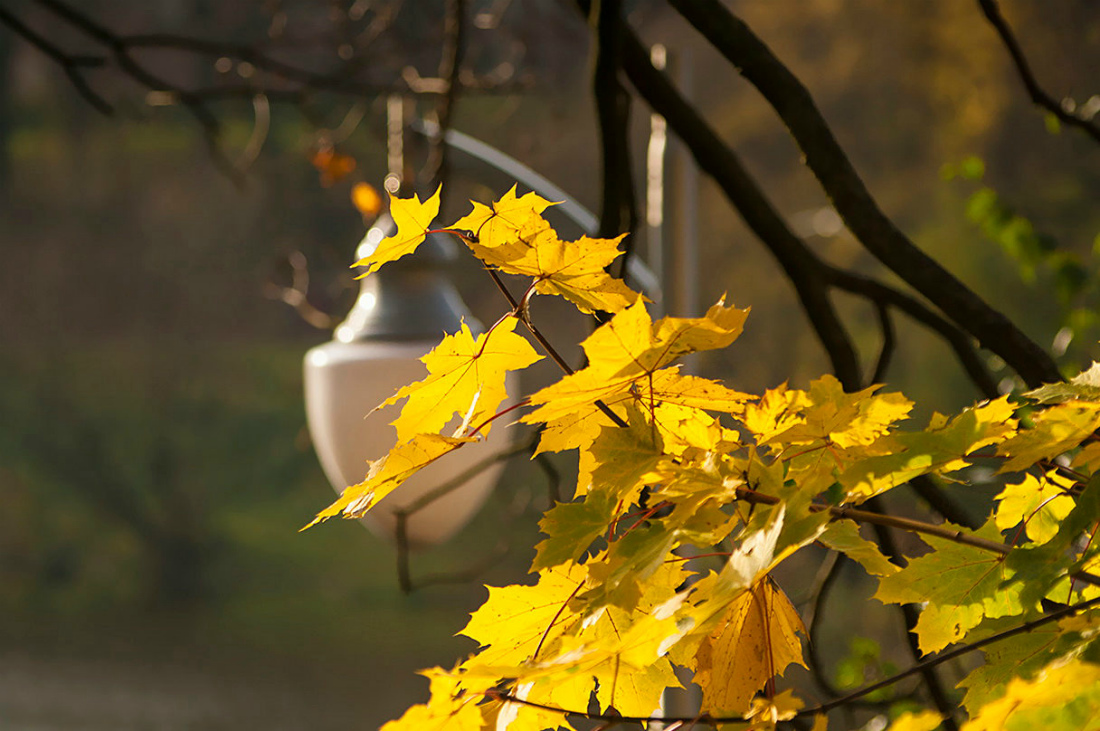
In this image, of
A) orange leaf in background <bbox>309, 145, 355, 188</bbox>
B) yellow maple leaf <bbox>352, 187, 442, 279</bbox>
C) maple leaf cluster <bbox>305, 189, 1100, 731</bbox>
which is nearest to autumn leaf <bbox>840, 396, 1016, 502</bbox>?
maple leaf cluster <bbox>305, 189, 1100, 731</bbox>

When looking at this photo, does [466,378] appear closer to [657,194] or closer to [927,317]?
[927,317]

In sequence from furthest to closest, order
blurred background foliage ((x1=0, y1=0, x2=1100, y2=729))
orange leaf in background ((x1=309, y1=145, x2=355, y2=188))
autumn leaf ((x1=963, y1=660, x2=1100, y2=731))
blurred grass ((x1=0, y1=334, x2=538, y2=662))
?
blurred grass ((x1=0, y1=334, x2=538, y2=662)) → blurred background foliage ((x1=0, y1=0, x2=1100, y2=729)) → orange leaf in background ((x1=309, y1=145, x2=355, y2=188)) → autumn leaf ((x1=963, y1=660, x2=1100, y2=731))

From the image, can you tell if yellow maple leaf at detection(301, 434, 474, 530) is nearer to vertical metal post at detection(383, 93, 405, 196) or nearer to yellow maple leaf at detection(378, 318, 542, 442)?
yellow maple leaf at detection(378, 318, 542, 442)

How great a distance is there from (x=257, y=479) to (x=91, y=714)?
1.52m

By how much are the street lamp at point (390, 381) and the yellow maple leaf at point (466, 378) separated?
1.36ft

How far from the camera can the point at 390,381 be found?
68cm

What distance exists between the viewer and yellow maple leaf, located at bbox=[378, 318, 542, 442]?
0.74 ft

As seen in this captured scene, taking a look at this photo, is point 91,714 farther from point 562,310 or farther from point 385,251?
point 385,251

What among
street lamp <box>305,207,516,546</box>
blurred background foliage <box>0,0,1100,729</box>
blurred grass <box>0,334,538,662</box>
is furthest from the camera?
blurred grass <box>0,334,538,662</box>

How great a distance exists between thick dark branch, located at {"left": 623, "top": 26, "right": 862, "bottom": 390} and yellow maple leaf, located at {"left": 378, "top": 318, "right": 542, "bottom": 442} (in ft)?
0.69

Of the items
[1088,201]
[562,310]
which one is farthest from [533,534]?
[1088,201]

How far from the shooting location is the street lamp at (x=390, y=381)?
68cm

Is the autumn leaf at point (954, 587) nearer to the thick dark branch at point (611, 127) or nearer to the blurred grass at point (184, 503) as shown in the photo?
the thick dark branch at point (611, 127)

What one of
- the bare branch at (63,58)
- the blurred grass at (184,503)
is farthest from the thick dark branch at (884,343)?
the blurred grass at (184,503)
